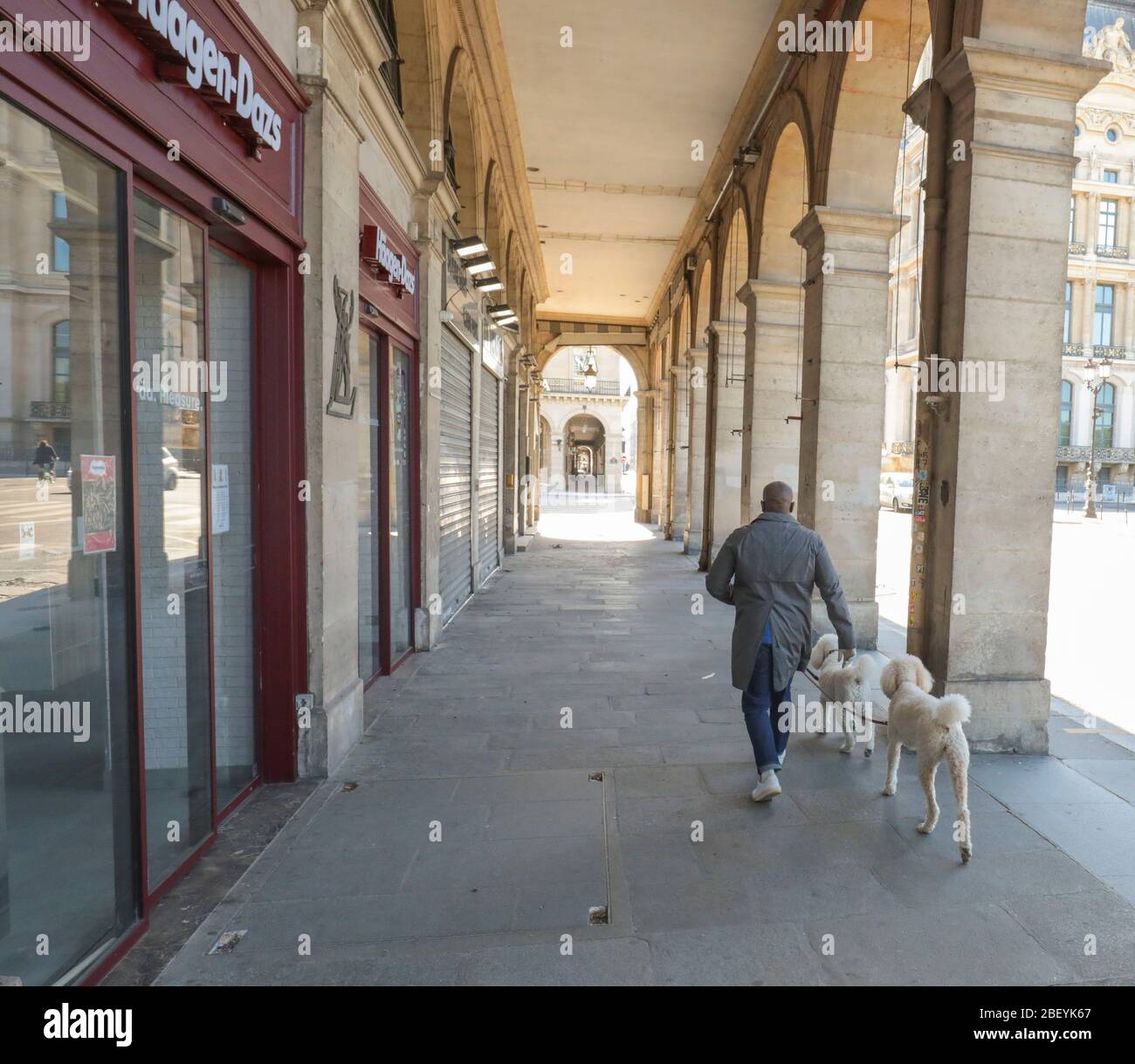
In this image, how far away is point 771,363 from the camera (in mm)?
10711

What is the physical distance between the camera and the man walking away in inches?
164

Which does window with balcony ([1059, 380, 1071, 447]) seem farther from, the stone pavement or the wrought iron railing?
the stone pavement

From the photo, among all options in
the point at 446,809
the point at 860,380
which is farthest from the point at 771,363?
the point at 446,809

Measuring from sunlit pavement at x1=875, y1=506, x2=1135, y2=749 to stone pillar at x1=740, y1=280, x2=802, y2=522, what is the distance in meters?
2.51

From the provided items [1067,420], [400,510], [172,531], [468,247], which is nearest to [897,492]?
[1067,420]

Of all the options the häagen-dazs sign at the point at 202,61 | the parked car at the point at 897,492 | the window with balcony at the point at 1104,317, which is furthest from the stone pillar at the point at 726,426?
the window with balcony at the point at 1104,317

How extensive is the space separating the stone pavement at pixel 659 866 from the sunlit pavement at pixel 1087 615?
0.72 metres

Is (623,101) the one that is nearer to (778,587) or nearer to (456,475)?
(456,475)

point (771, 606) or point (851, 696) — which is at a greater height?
point (771, 606)

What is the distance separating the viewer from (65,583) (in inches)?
101

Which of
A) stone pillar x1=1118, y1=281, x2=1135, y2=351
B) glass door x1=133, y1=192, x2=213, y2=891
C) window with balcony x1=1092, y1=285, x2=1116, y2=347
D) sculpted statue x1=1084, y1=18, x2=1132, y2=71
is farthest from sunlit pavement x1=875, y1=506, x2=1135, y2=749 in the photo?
stone pillar x1=1118, y1=281, x2=1135, y2=351

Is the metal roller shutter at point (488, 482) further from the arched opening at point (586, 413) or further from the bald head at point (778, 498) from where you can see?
the arched opening at point (586, 413)

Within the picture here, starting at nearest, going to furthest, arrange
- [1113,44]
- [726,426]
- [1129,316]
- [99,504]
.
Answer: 1. [99,504]
2. [726,426]
3. [1113,44]
4. [1129,316]

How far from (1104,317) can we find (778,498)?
58089 mm
